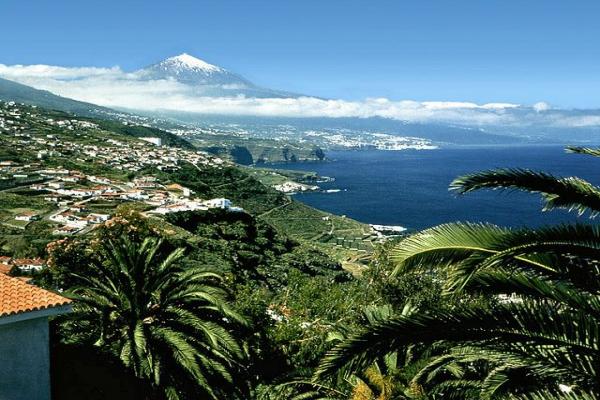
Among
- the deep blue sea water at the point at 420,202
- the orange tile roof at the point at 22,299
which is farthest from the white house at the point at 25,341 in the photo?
the deep blue sea water at the point at 420,202

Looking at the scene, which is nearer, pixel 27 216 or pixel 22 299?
pixel 22 299

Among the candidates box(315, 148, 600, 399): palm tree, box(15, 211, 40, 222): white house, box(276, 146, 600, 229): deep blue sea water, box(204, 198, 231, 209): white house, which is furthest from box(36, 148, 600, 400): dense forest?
box(276, 146, 600, 229): deep blue sea water

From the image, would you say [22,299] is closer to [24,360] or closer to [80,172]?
[24,360]

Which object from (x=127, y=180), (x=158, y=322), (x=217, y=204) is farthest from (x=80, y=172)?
(x=158, y=322)

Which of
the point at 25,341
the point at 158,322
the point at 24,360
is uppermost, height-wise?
the point at 25,341

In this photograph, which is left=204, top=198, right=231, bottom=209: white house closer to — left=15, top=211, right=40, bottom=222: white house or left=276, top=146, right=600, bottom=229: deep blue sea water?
left=15, top=211, right=40, bottom=222: white house

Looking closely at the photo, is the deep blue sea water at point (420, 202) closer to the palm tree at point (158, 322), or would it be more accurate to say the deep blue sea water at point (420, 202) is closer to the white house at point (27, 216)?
the white house at point (27, 216)
